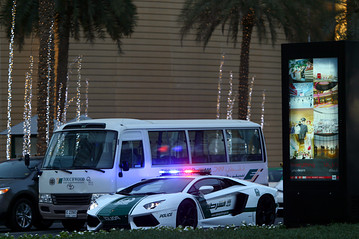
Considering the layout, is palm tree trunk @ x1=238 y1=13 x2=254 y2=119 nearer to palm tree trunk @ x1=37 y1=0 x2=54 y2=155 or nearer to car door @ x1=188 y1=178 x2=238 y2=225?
palm tree trunk @ x1=37 y1=0 x2=54 y2=155

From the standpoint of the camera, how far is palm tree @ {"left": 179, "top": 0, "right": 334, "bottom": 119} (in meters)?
30.2

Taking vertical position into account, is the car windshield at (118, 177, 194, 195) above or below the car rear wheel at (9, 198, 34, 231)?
above

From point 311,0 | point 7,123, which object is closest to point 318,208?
point 311,0

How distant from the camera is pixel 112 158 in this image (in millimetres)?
17938

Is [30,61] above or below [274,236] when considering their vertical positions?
above

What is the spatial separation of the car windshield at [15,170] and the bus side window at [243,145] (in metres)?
4.96

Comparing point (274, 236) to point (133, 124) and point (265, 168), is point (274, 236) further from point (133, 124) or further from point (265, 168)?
point (265, 168)

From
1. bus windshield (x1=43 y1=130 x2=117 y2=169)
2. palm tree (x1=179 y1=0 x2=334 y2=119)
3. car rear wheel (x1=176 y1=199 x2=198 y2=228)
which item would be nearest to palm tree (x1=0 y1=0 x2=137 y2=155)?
palm tree (x1=179 y1=0 x2=334 y2=119)

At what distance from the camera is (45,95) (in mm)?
27797

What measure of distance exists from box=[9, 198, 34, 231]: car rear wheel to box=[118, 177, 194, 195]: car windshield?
367 cm

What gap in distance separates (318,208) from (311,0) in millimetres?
20035

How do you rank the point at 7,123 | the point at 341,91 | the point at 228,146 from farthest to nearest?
the point at 7,123 → the point at 228,146 → the point at 341,91

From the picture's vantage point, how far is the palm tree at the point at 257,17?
99.1 ft

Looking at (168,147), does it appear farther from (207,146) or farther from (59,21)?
(59,21)
